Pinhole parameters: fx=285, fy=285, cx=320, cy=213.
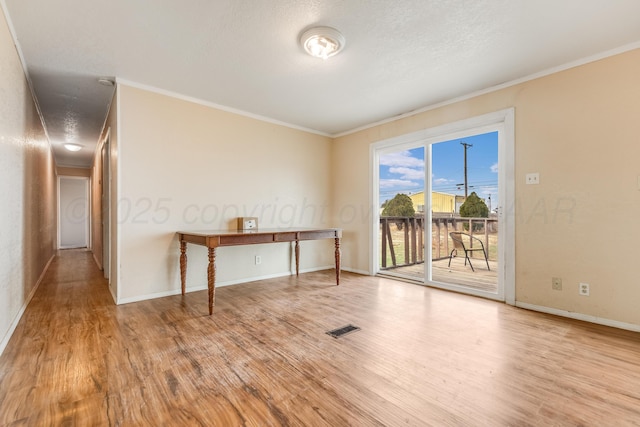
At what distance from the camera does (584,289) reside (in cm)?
261

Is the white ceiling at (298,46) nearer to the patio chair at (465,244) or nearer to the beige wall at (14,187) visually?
the beige wall at (14,187)

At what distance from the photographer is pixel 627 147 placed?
7.92 feet

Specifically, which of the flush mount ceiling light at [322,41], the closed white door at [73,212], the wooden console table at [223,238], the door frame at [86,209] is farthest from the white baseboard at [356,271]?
the closed white door at [73,212]

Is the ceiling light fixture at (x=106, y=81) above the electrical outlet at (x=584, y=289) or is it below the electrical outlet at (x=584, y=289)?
above

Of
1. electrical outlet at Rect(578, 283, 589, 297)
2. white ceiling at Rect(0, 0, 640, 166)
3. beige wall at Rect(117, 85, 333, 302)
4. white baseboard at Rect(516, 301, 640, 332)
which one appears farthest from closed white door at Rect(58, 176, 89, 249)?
electrical outlet at Rect(578, 283, 589, 297)

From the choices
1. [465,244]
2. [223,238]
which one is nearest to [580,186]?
[465,244]

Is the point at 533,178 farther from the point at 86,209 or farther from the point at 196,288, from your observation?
the point at 86,209

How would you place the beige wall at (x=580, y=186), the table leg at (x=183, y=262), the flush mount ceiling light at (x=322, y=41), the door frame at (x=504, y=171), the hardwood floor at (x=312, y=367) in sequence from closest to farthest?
the hardwood floor at (x=312, y=367) < the flush mount ceiling light at (x=322, y=41) < the beige wall at (x=580, y=186) < the door frame at (x=504, y=171) < the table leg at (x=183, y=262)

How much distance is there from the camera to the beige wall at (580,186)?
2412mm

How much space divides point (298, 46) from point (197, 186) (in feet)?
6.90

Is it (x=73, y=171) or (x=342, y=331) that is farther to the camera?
(x=73, y=171)

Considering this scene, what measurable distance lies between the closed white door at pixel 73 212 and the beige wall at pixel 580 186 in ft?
33.7

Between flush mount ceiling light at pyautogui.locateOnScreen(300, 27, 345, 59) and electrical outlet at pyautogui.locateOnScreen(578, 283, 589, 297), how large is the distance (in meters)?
3.04

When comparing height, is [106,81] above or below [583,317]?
above
